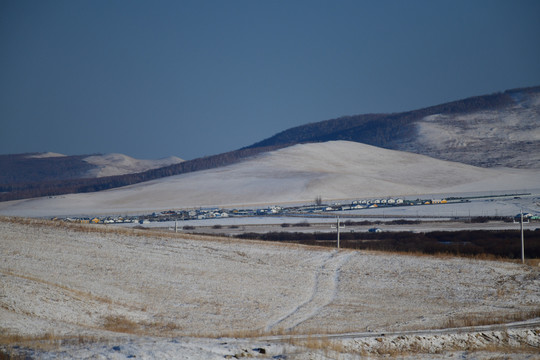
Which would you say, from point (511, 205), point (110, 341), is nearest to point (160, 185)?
point (511, 205)

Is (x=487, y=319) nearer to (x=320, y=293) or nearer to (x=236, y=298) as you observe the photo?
(x=320, y=293)

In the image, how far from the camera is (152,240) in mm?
33312

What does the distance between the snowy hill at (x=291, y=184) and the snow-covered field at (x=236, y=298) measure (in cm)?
8471

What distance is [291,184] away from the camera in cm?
13800

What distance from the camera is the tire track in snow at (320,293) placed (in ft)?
63.7

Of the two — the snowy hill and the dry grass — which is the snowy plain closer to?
the dry grass

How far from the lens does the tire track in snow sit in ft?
63.7

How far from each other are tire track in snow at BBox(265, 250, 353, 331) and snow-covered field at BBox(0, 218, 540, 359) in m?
0.07

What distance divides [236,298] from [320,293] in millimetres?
3856

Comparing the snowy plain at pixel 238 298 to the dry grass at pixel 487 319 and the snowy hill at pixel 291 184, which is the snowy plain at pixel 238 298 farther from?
the snowy hill at pixel 291 184

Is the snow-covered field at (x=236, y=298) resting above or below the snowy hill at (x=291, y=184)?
below

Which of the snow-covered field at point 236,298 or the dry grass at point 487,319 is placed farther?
the dry grass at point 487,319

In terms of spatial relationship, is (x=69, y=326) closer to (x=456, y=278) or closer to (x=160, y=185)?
(x=456, y=278)

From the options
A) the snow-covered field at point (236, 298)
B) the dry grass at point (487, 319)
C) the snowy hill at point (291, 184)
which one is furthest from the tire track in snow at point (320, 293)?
the snowy hill at point (291, 184)
